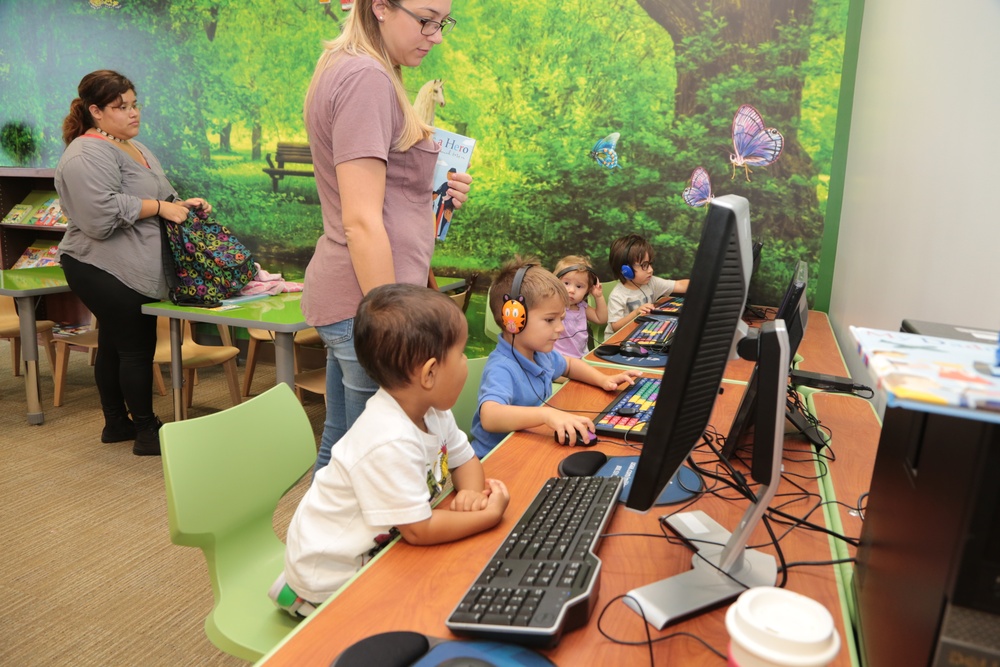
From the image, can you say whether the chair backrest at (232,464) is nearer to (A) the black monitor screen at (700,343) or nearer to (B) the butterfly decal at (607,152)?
(A) the black monitor screen at (700,343)

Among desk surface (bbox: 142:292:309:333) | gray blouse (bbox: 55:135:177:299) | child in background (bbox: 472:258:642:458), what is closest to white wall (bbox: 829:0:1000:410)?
child in background (bbox: 472:258:642:458)

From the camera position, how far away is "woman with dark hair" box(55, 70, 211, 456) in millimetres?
2818

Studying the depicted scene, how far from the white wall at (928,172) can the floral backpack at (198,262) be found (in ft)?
8.58

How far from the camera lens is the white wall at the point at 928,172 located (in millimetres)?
1152

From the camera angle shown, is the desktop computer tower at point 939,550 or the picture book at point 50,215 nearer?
the desktop computer tower at point 939,550

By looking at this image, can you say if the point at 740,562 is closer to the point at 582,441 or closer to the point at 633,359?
the point at 582,441

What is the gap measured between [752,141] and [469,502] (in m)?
2.89

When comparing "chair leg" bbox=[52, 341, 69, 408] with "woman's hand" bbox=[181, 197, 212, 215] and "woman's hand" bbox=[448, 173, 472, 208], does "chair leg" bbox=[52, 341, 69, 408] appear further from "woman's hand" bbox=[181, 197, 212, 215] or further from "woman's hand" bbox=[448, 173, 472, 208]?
"woman's hand" bbox=[448, 173, 472, 208]

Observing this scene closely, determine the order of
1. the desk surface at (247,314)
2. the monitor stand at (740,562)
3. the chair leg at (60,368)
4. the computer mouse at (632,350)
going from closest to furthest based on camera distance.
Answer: the monitor stand at (740,562) → the computer mouse at (632,350) → the desk surface at (247,314) → the chair leg at (60,368)

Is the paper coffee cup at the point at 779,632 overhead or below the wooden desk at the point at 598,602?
overhead

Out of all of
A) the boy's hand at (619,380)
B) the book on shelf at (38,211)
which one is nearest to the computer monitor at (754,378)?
the boy's hand at (619,380)

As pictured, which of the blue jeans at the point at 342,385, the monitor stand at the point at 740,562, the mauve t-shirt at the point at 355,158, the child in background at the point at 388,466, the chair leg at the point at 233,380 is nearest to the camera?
the monitor stand at the point at 740,562

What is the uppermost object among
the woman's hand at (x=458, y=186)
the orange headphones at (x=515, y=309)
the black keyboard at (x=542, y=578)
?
the woman's hand at (x=458, y=186)

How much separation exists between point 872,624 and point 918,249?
1.16 metres
